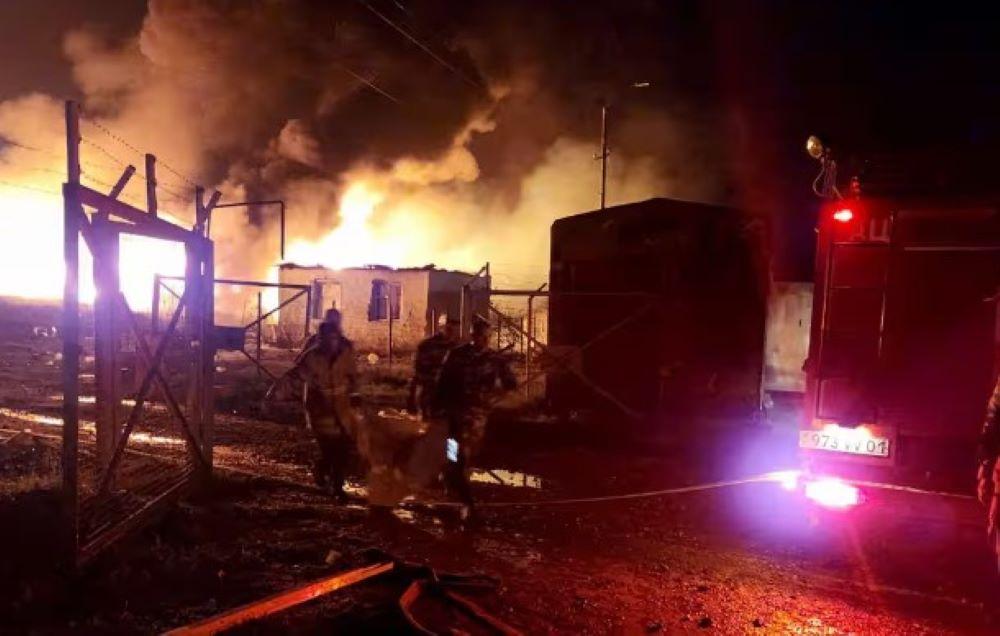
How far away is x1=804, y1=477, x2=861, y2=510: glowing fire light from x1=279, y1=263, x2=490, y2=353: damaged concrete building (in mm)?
21370

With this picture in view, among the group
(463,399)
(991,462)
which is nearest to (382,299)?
(463,399)

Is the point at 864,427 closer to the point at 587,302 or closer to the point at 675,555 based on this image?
the point at 675,555

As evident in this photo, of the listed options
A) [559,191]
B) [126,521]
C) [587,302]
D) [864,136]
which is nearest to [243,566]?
[126,521]

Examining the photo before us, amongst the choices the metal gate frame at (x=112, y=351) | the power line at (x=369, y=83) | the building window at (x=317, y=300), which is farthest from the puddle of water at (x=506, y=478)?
the power line at (x=369, y=83)

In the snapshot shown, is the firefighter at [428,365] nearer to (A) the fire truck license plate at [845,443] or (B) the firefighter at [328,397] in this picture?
(B) the firefighter at [328,397]

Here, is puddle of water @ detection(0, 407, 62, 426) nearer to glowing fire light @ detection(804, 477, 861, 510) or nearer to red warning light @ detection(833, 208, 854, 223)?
glowing fire light @ detection(804, 477, 861, 510)

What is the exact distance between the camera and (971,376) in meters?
5.82

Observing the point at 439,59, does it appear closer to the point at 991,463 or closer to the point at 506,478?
the point at 506,478

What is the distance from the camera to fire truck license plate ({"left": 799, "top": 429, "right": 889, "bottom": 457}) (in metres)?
5.86

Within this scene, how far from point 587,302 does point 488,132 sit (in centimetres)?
2639

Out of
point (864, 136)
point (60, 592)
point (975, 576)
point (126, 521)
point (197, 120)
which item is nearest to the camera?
point (60, 592)

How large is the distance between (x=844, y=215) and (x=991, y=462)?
2185 millimetres

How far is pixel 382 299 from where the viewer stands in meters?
28.2

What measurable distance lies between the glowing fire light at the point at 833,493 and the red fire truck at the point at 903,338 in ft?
0.31
